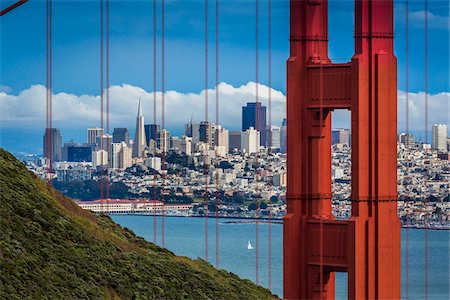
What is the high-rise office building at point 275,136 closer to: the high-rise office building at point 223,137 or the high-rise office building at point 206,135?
the high-rise office building at point 223,137

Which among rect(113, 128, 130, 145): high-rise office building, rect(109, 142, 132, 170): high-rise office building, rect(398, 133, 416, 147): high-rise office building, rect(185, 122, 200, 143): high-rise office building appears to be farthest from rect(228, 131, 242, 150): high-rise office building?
rect(398, 133, 416, 147): high-rise office building

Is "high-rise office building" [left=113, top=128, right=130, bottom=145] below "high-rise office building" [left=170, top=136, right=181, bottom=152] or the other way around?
the other way around

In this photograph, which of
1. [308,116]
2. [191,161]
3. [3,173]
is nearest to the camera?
[308,116]

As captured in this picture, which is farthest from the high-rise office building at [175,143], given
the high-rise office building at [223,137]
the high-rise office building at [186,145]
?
the high-rise office building at [223,137]

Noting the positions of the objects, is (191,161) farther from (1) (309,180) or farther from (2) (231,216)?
(1) (309,180)

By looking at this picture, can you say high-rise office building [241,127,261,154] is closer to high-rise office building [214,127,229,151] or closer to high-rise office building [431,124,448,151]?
high-rise office building [214,127,229,151]

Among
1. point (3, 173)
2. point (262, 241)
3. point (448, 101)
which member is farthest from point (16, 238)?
point (262, 241)
